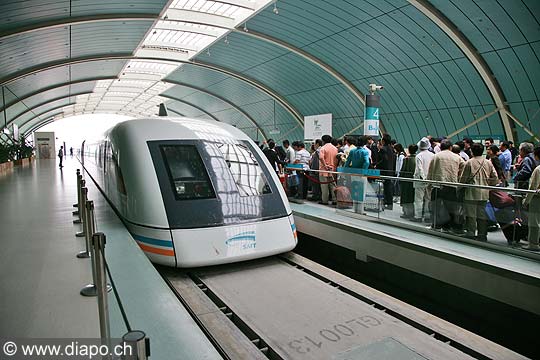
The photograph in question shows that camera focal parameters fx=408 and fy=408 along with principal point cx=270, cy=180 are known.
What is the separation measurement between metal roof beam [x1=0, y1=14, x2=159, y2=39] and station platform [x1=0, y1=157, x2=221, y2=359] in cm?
1676

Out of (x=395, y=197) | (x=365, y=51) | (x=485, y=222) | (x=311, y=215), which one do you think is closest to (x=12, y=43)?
(x=365, y=51)

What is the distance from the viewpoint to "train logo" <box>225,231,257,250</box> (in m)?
6.00

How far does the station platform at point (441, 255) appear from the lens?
4.98 metres

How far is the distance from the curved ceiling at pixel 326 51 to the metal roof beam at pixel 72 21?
0.17 feet

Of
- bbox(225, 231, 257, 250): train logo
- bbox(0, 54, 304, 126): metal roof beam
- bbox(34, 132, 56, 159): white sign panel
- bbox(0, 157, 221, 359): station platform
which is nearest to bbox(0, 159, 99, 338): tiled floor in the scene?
bbox(0, 157, 221, 359): station platform

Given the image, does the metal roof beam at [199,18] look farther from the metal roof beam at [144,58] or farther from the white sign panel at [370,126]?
the white sign panel at [370,126]

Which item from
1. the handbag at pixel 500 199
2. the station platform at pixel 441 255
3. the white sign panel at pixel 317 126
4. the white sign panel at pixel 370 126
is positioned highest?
the white sign panel at pixel 317 126

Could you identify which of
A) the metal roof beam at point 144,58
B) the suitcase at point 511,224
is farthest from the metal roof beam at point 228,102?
the suitcase at point 511,224

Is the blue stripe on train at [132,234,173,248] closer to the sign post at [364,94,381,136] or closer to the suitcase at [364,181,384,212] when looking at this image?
the suitcase at [364,181,384,212]

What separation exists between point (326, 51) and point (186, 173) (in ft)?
69.0

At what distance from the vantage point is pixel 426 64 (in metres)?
22.1

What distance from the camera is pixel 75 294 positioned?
403 centimetres

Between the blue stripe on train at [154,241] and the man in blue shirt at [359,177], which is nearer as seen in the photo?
the blue stripe on train at [154,241]

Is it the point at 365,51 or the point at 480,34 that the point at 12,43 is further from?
the point at 480,34
